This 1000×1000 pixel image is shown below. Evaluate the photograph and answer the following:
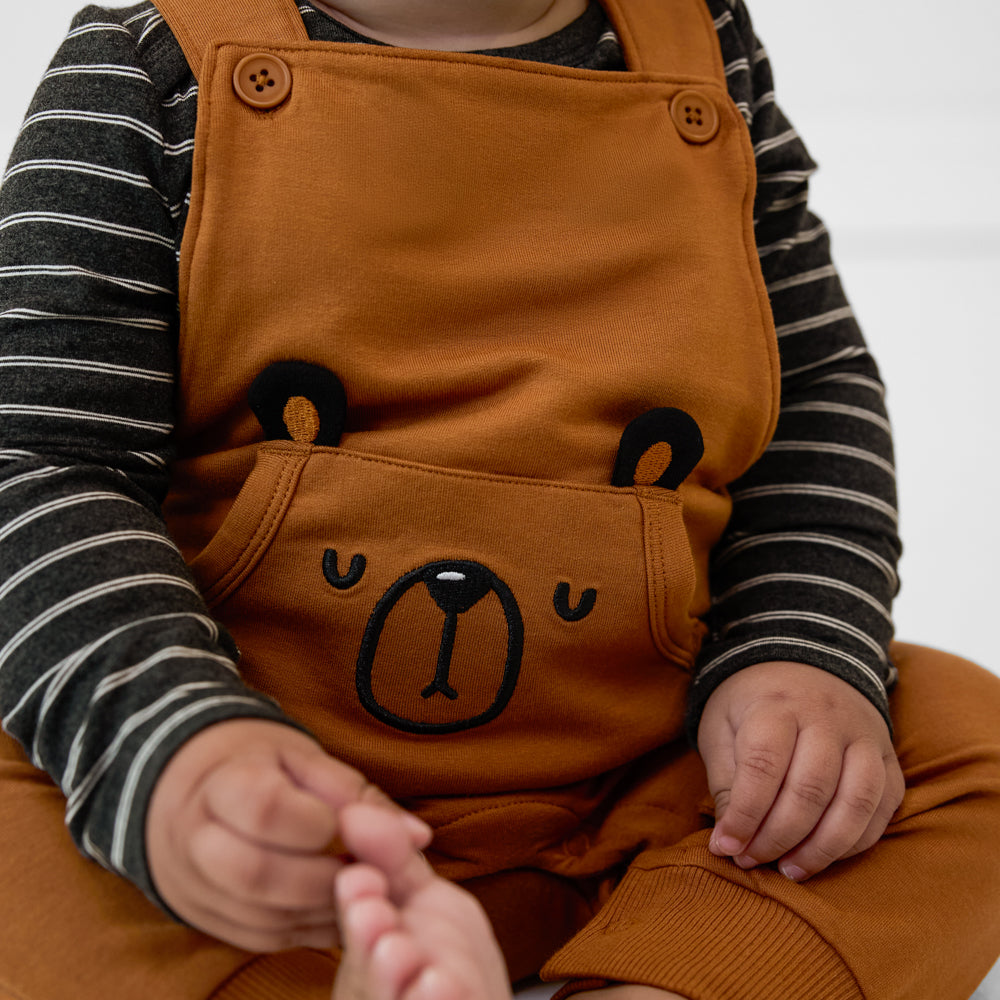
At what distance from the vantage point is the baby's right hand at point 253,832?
33 cm

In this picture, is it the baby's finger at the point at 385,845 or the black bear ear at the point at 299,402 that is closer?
the baby's finger at the point at 385,845

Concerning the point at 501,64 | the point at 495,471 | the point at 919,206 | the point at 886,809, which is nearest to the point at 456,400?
the point at 495,471

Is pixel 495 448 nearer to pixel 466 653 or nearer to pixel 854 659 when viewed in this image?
pixel 466 653

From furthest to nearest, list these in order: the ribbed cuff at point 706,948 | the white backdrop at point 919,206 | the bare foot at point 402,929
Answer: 1. the white backdrop at point 919,206
2. the ribbed cuff at point 706,948
3. the bare foot at point 402,929

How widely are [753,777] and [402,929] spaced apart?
0.67 feet

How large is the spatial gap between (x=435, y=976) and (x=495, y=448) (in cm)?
24

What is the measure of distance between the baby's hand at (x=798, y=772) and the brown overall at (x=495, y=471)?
0.01 m

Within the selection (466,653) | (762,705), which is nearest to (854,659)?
(762,705)

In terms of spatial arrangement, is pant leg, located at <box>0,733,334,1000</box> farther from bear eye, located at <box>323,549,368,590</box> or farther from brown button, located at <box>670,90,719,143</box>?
brown button, located at <box>670,90,719,143</box>

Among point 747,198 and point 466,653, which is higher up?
point 747,198

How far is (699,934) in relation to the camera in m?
0.45

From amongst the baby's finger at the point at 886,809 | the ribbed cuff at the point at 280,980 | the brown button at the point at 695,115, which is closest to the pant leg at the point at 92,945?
the ribbed cuff at the point at 280,980

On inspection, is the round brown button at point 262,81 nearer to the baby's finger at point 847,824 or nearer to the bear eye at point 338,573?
the bear eye at point 338,573

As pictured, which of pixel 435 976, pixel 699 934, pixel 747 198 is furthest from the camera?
pixel 747 198
